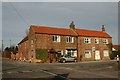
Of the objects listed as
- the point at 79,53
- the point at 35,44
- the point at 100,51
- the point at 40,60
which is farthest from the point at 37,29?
the point at 100,51

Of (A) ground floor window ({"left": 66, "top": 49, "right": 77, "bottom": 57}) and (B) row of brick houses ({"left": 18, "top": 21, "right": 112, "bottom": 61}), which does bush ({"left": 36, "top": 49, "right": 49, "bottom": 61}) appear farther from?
(A) ground floor window ({"left": 66, "top": 49, "right": 77, "bottom": 57})

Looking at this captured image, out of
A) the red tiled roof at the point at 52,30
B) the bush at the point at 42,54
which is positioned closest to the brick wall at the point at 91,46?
the red tiled roof at the point at 52,30

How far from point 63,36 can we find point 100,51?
1086cm

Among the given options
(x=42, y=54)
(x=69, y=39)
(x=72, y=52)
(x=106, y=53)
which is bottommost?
(x=42, y=54)

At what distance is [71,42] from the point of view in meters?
51.2

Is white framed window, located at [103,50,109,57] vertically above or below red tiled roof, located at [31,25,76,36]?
below

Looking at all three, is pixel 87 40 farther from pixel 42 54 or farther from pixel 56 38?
pixel 42 54

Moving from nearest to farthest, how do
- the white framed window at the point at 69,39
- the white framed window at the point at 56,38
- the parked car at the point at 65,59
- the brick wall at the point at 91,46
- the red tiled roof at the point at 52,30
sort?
the parked car at the point at 65,59
the red tiled roof at the point at 52,30
the white framed window at the point at 56,38
the white framed window at the point at 69,39
the brick wall at the point at 91,46

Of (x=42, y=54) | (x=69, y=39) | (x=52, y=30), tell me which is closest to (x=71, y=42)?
(x=69, y=39)

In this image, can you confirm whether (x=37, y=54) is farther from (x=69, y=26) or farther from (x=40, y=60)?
(x=69, y=26)

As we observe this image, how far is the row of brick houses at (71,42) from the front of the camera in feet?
155

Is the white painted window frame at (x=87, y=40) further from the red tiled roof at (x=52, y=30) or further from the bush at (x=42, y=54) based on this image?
the bush at (x=42, y=54)

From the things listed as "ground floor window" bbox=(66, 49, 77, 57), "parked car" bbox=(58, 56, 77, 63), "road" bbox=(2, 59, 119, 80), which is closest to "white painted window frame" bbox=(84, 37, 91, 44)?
"ground floor window" bbox=(66, 49, 77, 57)

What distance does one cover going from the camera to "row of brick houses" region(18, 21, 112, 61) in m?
47.3
